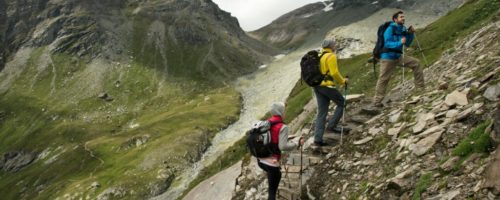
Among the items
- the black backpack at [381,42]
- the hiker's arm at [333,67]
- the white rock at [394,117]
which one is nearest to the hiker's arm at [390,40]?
the black backpack at [381,42]

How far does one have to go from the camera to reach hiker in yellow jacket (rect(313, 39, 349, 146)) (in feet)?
54.1

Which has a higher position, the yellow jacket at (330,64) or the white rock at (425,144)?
the yellow jacket at (330,64)

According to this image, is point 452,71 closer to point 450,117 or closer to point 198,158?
point 450,117

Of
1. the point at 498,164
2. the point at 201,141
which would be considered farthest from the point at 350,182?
the point at 201,141

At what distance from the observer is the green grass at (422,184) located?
1112cm

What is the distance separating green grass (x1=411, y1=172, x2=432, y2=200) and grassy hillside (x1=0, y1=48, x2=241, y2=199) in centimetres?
7766

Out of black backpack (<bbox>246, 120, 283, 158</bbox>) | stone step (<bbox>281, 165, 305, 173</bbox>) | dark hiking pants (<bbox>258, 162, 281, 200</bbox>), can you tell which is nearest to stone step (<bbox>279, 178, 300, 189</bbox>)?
stone step (<bbox>281, 165, 305, 173</bbox>)

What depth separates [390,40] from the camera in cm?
1884

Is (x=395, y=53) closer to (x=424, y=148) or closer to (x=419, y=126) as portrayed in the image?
(x=419, y=126)

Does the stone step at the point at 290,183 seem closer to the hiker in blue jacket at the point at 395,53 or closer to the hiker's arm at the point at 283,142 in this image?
the hiker's arm at the point at 283,142

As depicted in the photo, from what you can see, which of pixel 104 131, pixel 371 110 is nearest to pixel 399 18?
pixel 371 110

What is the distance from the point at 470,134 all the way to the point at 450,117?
2.11 m

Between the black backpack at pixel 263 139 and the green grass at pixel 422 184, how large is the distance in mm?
4494


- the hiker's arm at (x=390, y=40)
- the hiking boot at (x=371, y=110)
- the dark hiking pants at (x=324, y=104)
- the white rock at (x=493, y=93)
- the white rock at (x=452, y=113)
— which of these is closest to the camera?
the white rock at (x=493, y=93)
